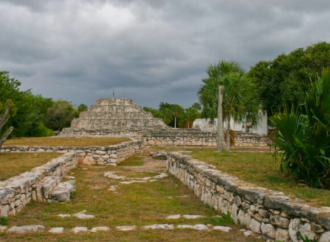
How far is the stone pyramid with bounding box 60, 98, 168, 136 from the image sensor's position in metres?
41.0

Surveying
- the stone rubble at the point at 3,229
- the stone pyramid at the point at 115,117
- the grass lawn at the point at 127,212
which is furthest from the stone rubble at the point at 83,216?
the stone pyramid at the point at 115,117

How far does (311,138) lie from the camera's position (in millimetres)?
6395

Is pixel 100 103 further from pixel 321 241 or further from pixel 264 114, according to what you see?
pixel 321 241

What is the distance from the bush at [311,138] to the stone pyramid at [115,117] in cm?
3199

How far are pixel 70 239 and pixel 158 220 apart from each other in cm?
178

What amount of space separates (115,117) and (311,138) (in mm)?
37409

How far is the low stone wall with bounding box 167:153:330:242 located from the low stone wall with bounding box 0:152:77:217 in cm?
365

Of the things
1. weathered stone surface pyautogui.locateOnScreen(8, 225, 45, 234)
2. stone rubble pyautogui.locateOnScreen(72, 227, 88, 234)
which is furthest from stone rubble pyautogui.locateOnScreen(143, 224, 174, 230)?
weathered stone surface pyautogui.locateOnScreen(8, 225, 45, 234)

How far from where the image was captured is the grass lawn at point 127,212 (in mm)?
4895

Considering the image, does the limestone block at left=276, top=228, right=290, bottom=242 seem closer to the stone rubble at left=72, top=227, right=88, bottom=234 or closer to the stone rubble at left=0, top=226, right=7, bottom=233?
the stone rubble at left=72, top=227, right=88, bottom=234

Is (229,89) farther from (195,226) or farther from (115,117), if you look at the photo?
(115,117)

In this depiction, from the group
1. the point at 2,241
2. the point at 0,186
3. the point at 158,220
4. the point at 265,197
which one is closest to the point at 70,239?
the point at 2,241

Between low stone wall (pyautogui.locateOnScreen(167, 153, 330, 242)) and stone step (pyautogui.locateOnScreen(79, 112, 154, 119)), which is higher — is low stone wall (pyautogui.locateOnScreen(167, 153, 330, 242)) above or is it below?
below

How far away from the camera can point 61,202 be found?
750 centimetres
